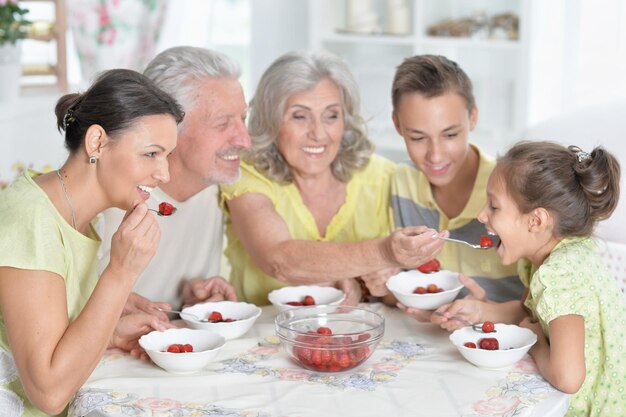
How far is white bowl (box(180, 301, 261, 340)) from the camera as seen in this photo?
6.89 feet

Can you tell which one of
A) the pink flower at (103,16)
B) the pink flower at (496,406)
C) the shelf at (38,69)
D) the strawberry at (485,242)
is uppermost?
the pink flower at (103,16)

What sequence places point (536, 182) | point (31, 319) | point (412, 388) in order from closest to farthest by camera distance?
1. point (31, 319)
2. point (412, 388)
3. point (536, 182)

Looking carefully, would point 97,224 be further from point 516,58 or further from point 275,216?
point 516,58

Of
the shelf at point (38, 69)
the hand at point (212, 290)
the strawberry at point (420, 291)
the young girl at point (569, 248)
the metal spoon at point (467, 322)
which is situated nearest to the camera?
the young girl at point (569, 248)

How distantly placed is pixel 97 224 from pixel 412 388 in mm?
928

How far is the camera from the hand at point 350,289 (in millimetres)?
2473

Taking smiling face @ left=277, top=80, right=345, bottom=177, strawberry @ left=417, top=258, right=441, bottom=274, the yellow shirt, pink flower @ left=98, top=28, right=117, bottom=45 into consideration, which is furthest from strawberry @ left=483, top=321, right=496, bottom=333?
pink flower @ left=98, top=28, right=117, bottom=45

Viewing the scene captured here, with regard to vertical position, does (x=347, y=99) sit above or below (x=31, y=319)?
above

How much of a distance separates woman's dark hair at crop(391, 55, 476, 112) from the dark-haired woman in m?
0.75

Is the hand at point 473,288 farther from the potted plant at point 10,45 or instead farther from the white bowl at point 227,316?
the potted plant at point 10,45

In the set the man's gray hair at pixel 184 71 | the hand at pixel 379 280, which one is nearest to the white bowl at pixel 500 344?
the hand at pixel 379 280

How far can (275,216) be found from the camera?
253cm

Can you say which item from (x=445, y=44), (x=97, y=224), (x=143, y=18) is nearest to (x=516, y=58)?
(x=445, y=44)

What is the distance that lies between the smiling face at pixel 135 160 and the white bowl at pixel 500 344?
2.38 feet
